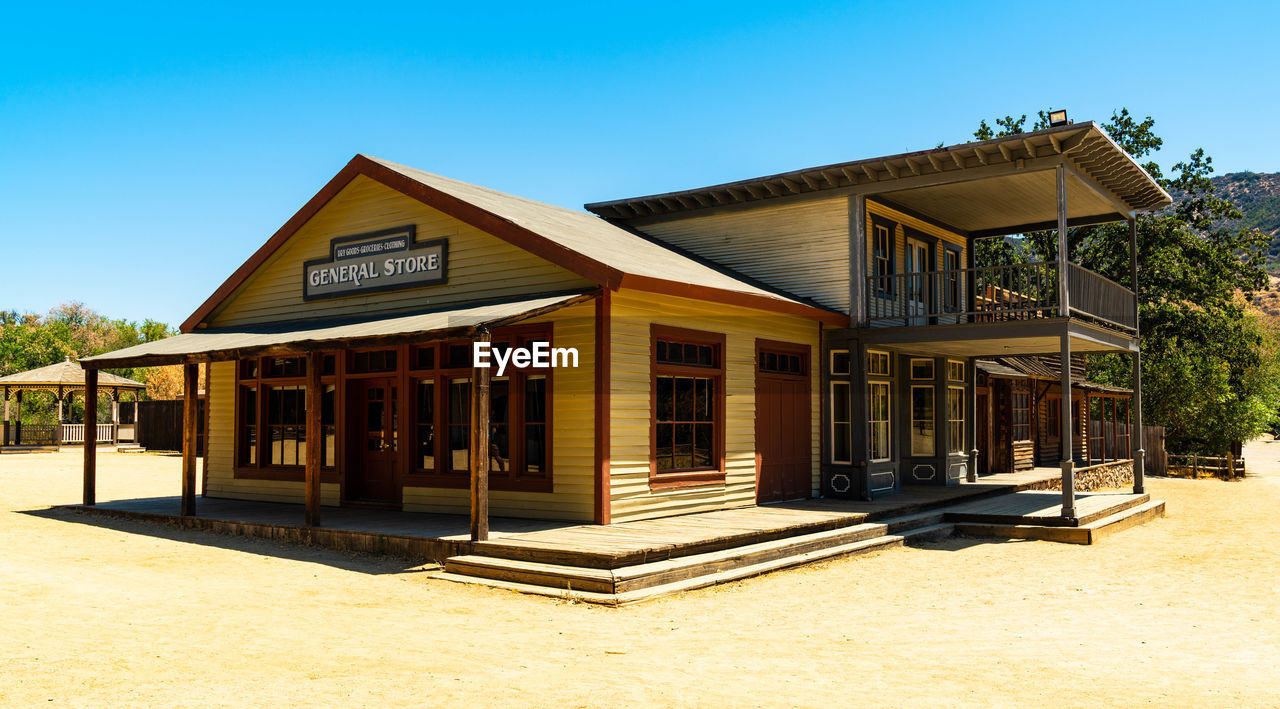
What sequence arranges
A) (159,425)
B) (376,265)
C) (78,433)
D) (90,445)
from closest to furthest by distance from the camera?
1. (376,265)
2. (90,445)
3. (159,425)
4. (78,433)

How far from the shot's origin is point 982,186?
1429 centimetres

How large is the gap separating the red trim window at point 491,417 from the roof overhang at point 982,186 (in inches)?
224

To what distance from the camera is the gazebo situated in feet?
106

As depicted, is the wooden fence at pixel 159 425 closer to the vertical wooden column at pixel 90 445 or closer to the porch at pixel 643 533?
the porch at pixel 643 533

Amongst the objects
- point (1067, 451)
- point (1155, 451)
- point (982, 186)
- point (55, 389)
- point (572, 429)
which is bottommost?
point (1155, 451)

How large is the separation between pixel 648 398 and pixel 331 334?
12.9 feet

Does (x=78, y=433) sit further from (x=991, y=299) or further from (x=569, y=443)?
(x=991, y=299)

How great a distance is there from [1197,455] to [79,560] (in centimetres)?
2843

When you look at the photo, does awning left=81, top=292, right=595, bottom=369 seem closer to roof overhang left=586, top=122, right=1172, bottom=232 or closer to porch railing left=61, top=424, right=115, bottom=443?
roof overhang left=586, top=122, right=1172, bottom=232

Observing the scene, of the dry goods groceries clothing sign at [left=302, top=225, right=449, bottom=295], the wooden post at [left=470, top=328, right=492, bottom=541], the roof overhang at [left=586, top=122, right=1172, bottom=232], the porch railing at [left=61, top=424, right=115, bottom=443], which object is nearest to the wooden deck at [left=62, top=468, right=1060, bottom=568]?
the wooden post at [left=470, top=328, right=492, bottom=541]

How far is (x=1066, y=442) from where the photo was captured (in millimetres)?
12516

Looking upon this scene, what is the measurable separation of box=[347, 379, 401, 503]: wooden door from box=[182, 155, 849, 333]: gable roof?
2705 millimetres

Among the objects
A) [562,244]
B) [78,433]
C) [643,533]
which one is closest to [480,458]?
[643,533]

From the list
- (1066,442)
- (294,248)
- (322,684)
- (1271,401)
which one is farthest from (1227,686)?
(1271,401)
